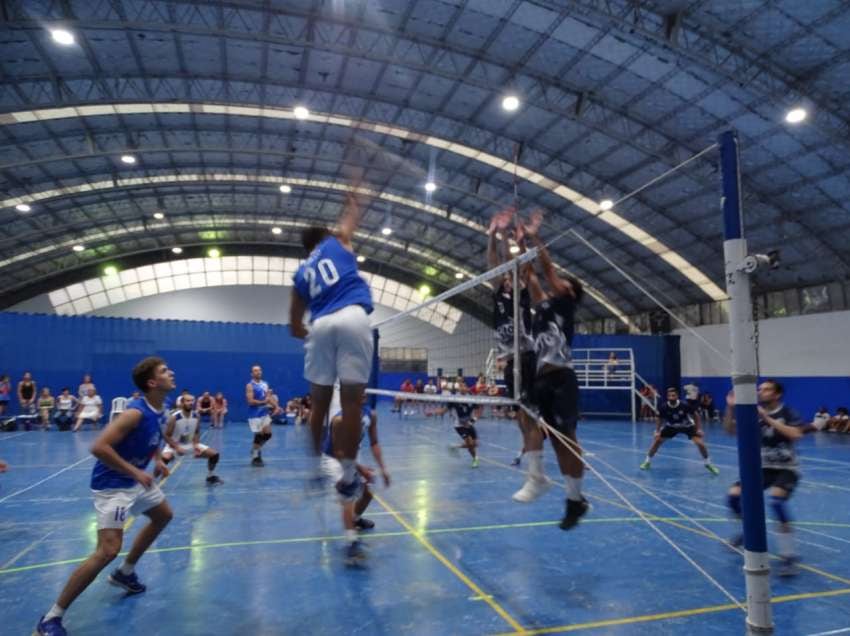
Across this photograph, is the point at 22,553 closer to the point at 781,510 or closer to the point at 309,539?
the point at 309,539

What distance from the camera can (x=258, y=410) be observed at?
1152 cm

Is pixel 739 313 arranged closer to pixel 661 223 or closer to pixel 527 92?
pixel 527 92

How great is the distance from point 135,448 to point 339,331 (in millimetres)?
2359

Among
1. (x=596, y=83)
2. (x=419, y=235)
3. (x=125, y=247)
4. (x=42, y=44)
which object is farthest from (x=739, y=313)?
(x=125, y=247)

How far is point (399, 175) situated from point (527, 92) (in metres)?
9.51

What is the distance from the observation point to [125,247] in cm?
3750

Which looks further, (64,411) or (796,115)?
(64,411)

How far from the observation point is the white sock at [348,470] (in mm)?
3413

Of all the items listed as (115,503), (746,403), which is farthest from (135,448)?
(746,403)

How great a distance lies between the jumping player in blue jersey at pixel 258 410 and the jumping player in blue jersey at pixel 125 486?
259 inches

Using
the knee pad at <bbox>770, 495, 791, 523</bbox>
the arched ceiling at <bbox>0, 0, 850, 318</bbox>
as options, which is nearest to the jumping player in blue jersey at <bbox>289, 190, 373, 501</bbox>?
the knee pad at <bbox>770, 495, 791, 523</bbox>

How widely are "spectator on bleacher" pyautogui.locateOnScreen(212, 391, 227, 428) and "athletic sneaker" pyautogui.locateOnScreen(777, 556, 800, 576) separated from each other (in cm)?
1975

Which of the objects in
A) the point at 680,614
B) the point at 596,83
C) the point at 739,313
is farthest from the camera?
the point at 596,83

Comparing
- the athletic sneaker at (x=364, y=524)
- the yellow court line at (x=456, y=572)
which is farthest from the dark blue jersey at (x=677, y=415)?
the athletic sneaker at (x=364, y=524)
